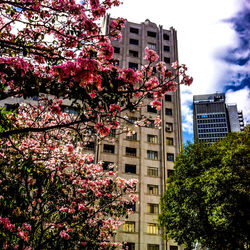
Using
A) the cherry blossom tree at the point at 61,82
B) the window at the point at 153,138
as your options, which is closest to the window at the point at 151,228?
the window at the point at 153,138

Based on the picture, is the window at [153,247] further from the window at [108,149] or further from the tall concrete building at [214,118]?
the tall concrete building at [214,118]

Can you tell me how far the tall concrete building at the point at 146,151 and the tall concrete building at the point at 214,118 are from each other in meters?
96.3

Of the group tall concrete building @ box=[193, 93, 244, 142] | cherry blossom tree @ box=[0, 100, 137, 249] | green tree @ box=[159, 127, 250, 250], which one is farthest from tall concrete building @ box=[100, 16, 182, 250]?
tall concrete building @ box=[193, 93, 244, 142]

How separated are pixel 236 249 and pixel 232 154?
7.45 meters

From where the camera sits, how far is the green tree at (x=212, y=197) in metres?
17.7

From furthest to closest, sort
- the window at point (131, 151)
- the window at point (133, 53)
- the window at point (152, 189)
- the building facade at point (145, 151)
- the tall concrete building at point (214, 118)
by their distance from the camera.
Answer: the tall concrete building at point (214, 118) → the window at point (133, 53) → the window at point (131, 151) → the window at point (152, 189) → the building facade at point (145, 151)

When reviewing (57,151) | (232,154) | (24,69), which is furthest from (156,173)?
(24,69)

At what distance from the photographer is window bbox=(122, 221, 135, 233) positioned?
100 ft

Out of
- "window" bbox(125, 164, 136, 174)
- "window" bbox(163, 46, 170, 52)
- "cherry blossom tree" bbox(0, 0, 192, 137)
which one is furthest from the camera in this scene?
"window" bbox(163, 46, 170, 52)

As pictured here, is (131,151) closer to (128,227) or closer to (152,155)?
(152,155)

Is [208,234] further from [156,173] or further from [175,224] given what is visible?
[156,173]

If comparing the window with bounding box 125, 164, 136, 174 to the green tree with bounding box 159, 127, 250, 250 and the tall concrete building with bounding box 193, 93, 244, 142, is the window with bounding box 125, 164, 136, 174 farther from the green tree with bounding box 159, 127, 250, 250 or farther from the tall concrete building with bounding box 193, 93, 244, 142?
the tall concrete building with bounding box 193, 93, 244, 142

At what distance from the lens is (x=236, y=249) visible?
1830 cm

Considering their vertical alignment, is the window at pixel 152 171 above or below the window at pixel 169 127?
below
